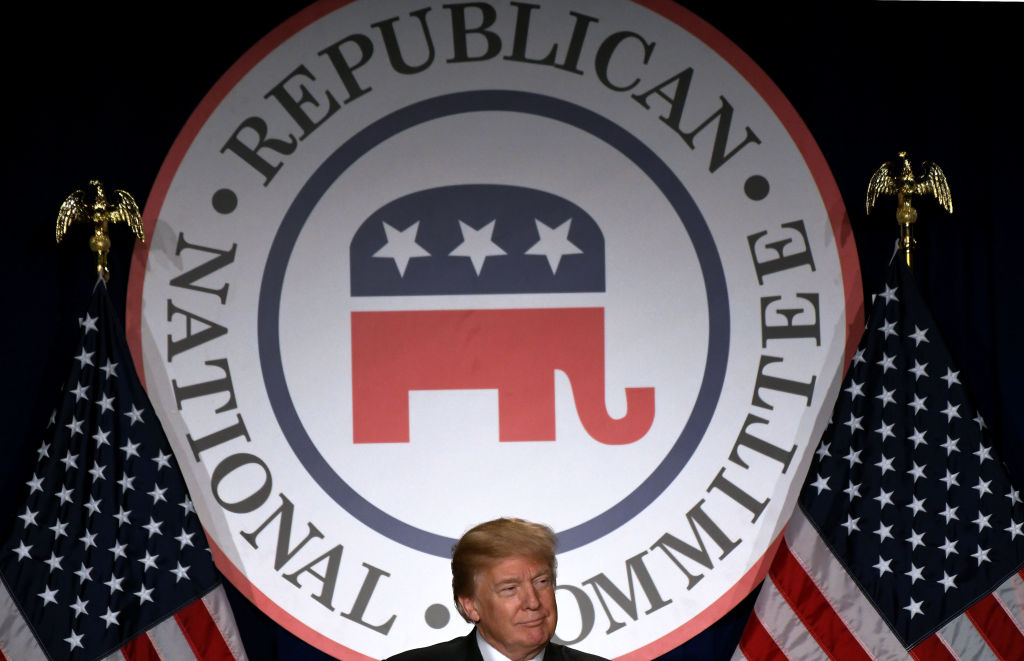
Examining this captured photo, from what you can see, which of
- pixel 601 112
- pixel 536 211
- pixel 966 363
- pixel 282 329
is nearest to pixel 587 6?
pixel 601 112

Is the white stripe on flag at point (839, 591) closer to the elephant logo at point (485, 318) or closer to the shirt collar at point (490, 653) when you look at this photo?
the elephant logo at point (485, 318)

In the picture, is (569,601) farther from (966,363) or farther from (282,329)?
(966,363)

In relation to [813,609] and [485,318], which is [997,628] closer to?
[813,609]

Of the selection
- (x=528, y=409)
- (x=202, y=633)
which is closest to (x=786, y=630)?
(x=528, y=409)

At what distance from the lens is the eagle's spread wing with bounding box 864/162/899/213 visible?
2691 mm

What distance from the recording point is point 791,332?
275cm

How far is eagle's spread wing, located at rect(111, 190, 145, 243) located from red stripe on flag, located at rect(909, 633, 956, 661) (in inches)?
76.3

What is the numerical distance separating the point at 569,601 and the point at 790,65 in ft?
4.42

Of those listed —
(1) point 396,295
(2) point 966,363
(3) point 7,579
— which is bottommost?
(2) point 966,363

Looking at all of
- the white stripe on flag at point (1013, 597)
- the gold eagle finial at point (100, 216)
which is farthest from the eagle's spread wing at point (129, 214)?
the white stripe on flag at point (1013, 597)

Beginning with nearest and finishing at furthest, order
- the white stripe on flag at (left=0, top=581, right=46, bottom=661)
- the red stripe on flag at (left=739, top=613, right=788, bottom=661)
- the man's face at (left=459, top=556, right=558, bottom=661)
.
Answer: the man's face at (left=459, top=556, right=558, bottom=661) < the white stripe on flag at (left=0, top=581, right=46, bottom=661) < the red stripe on flag at (left=739, top=613, right=788, bottom=661)

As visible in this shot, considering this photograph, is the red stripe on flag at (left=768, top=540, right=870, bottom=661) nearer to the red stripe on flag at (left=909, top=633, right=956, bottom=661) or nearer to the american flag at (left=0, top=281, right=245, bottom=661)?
the red stripe on flag at (left=909, top=633, right=956, bottom=661)

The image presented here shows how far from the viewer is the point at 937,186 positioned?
2678mm

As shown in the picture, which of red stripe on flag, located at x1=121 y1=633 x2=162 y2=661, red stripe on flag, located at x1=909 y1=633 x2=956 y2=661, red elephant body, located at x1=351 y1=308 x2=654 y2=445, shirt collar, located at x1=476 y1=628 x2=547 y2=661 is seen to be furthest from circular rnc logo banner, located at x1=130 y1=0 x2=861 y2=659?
shirt collar, located at x1=476 y1=628 x2=547 y2=661
